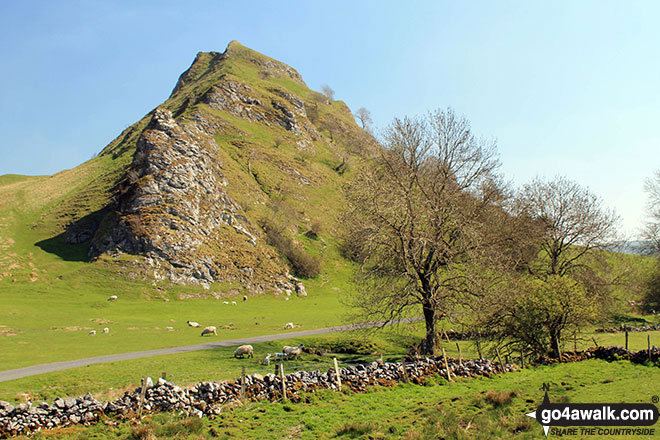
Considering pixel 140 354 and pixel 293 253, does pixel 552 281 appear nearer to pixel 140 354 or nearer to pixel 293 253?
pixel 140 354

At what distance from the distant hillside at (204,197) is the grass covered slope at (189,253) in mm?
486

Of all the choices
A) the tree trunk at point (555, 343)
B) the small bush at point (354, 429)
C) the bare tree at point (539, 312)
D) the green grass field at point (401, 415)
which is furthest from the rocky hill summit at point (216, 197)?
the small bush at point (354, 429)

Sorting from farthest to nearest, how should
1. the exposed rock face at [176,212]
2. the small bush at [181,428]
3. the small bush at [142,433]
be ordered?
the exposed rock face at [176,212]
the small bush at [181,428]
the small bush at [142,433]

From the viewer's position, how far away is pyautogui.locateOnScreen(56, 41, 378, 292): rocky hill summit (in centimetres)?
6619

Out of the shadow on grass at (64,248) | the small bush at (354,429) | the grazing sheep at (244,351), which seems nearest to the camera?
the small bush at (354,429)

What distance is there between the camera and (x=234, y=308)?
191 ft

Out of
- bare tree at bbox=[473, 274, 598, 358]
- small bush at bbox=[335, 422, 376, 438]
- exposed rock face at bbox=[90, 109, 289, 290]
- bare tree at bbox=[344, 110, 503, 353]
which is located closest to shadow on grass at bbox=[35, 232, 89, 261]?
exposed rock face at bbox=[90, 109, 289, 290]

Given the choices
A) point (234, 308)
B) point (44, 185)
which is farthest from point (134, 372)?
point (44, 185)

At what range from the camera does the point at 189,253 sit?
2608 inches

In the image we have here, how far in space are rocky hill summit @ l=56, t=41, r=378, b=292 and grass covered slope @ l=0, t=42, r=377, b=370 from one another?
52cm

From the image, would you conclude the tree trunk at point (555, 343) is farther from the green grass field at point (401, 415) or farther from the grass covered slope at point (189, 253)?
the grass covered slope at point (189, 253)

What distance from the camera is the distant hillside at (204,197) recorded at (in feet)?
218

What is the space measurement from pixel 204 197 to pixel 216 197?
132 inches

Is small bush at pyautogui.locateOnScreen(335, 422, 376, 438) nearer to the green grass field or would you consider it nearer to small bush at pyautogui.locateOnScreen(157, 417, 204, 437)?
the green grass field
